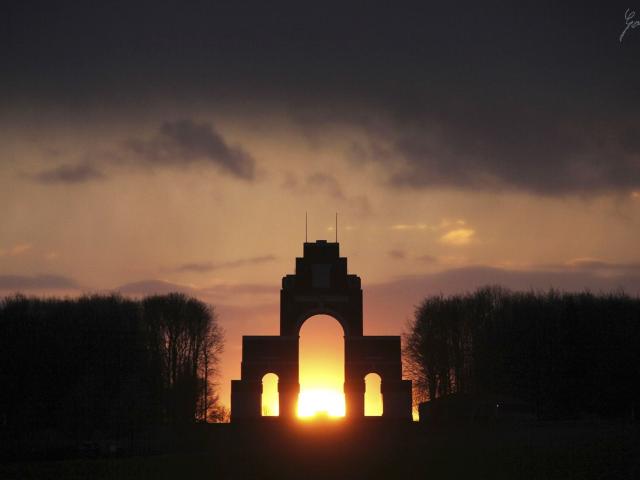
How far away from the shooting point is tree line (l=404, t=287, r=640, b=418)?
6988cm

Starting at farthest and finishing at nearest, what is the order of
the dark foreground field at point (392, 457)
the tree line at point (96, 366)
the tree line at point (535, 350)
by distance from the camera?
the tree line at point (535, 350), the tree line at point (96, 366), the dark foreground field at point (392, 457)

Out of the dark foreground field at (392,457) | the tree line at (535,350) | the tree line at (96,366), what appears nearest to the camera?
the dark foreground field at (392,457)

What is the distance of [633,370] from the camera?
69.8 meters

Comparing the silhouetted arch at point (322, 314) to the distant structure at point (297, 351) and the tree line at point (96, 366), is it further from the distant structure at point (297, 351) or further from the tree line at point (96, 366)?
the tree line at point (96, 366)

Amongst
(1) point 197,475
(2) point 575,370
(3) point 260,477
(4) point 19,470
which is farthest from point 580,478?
(2) point 575,370

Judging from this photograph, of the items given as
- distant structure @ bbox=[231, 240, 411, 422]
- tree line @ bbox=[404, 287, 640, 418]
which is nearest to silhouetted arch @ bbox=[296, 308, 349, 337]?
distant structure @ bbox=[231, 240, 411, 422]

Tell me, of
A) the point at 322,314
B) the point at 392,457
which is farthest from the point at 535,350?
the point at 392,457

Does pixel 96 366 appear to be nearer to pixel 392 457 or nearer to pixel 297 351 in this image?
pixel 297 351

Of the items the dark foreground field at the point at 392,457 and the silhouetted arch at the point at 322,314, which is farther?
the silhouetted arch at the point at 322,314

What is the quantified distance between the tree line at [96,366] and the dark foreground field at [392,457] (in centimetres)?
976

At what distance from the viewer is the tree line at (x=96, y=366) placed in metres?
65.9

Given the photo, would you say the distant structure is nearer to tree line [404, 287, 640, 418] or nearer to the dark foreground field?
tree line [404, 287, 640, 418]

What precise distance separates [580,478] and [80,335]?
3769 centimetres

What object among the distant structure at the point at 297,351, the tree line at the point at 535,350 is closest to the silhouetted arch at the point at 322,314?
the distant structure at the point at 297,351
